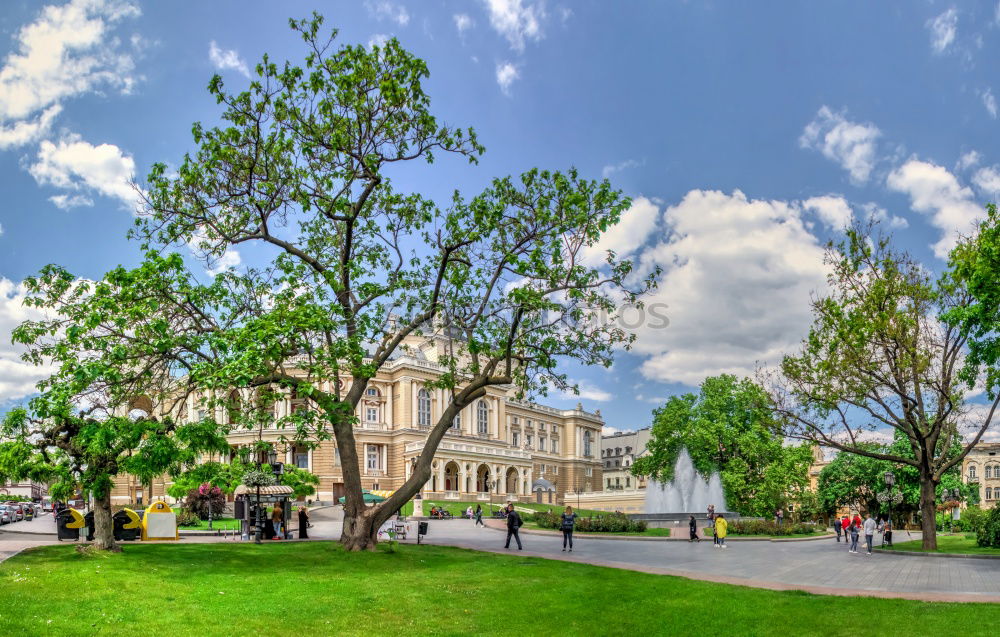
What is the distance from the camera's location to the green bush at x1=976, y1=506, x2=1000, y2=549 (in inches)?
1346

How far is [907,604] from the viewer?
1680cm

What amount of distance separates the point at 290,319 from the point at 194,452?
15.9 ft

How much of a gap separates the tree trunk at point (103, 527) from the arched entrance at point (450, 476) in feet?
219

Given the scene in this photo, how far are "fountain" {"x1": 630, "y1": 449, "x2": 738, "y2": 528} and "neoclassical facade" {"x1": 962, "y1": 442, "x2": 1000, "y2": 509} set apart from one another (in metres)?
82.7

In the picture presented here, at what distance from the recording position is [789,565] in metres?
26.8

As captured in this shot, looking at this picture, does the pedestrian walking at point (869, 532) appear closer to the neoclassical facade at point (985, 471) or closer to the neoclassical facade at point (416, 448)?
the neoclassical facade at point (416, 448)

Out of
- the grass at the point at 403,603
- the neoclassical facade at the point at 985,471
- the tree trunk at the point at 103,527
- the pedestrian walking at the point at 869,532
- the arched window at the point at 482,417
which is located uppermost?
the arched window at the point at 482,417

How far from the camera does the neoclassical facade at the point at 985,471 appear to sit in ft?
407

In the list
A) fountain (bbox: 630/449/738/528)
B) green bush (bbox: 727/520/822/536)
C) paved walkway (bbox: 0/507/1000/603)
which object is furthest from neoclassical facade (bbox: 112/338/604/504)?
paved walkway (bbox: 0/507/1000/603)

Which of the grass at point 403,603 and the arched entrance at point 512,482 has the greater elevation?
the grass at point 403,603

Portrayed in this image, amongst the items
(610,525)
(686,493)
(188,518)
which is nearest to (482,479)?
(686,493)

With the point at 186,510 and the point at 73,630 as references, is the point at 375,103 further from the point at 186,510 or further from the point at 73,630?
the point at 186,510

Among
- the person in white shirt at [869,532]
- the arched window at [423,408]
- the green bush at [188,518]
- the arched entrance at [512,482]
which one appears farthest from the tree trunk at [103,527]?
the arched entrance at [512,482]

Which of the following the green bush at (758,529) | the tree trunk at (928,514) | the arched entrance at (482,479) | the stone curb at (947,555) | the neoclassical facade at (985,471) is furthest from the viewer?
the neoclassical facade at (985,471)
